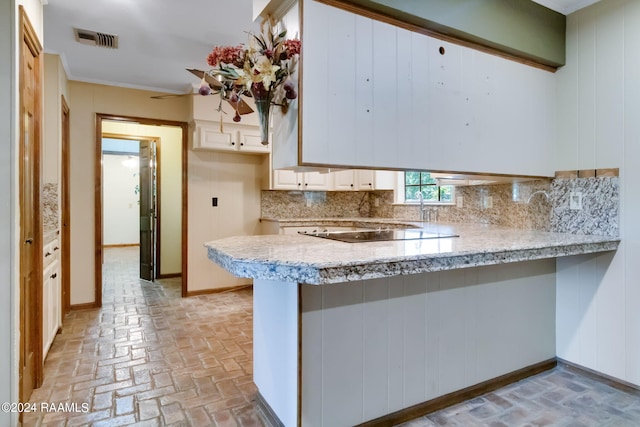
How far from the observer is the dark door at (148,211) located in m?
5.41

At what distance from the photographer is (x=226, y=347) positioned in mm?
2900

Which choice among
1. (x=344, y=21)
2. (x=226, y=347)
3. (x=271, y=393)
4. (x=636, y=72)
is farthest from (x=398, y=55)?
(x=226, y=347)

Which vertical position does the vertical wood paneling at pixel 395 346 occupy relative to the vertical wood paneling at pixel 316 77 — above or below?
below

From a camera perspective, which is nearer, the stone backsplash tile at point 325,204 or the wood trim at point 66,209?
the wood trim at point 66,209

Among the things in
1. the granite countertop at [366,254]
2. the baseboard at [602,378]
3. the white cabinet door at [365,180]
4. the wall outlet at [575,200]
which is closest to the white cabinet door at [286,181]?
the white cabinet door at [365,180]

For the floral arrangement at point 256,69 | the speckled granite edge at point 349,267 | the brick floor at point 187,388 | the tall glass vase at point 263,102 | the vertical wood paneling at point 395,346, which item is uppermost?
the floral arrangement at point 256,69

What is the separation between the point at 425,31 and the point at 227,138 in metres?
2.88

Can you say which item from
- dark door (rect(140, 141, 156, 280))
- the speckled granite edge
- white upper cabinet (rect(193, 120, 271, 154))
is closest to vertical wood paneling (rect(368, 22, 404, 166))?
the speckled granite edge

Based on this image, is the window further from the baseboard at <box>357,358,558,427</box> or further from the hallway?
the hallway

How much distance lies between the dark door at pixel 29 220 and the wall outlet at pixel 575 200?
333 centimetres

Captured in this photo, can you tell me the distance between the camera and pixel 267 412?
77.2 inches

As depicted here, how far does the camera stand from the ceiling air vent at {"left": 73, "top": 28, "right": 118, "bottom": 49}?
2.91m

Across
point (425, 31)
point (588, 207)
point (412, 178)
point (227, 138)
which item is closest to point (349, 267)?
point (425, 31)

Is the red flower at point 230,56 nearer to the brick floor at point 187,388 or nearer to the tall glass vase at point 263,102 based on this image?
the tall glass vase at point 263,102
